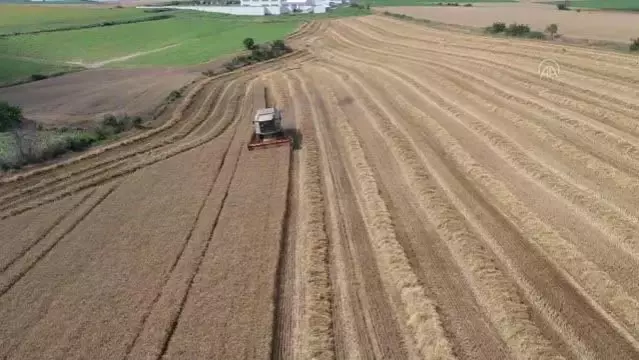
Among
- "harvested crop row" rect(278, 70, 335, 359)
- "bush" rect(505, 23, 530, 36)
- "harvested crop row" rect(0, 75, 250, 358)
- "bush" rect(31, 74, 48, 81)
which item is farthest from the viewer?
"bush" rect(31, 74, 48, 81)

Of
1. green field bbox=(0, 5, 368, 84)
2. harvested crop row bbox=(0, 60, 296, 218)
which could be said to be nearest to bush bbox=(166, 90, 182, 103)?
harvested crop row bbox=(0, 60, 296, 218)

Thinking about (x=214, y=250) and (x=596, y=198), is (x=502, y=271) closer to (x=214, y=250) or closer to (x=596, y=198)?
(x=596, y=198)

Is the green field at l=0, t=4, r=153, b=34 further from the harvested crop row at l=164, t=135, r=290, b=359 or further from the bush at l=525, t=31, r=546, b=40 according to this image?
the harvested crop row at l=164, t=135, r=290, b=359

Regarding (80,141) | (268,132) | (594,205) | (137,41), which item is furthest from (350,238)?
(137,41)

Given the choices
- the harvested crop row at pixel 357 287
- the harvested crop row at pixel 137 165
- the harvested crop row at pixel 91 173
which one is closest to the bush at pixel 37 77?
the harvested crop row at pixel 137 165

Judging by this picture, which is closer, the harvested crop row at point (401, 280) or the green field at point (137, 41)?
the harvested crop row at point (401, 280)

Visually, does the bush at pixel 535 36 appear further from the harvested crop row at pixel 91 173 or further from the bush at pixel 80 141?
the bush at pixel 80 141

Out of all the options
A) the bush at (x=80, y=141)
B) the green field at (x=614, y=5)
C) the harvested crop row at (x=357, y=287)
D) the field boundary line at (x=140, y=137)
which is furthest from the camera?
the green field at (x=614, y=5)
